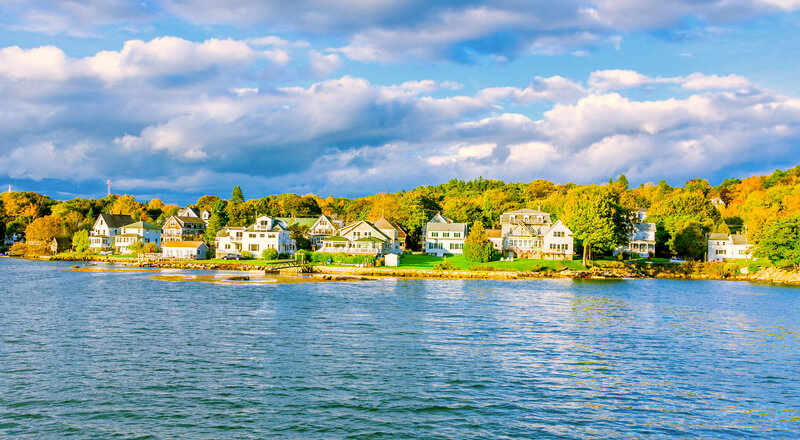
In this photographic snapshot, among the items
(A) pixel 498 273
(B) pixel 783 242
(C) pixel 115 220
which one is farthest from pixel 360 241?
(C) pixel 115 220

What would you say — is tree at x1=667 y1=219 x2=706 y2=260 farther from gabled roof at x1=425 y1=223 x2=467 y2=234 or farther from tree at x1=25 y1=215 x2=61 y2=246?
tree at x1=25 y1=215 x2=61 y2=246

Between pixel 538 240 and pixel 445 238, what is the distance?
665 inches

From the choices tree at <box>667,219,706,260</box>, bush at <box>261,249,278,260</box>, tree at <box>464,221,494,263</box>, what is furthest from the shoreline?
tree at <box>667,219,706,260</box>

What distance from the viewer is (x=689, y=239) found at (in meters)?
104

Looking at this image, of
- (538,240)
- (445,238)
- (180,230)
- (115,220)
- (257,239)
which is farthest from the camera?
(115,220)

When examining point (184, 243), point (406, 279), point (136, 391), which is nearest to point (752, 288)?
point (406, 279)

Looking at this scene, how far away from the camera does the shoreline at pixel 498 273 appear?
77688 mm

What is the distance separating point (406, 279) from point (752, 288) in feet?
145

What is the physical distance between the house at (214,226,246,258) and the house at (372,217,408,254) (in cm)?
2533

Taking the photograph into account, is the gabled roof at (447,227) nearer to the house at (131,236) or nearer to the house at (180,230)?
the house at (180,230)

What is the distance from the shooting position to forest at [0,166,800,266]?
3509 inches

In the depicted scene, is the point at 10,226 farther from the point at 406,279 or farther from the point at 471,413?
the point at 471,413

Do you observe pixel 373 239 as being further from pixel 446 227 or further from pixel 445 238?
pixel 446 227

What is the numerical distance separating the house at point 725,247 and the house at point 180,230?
347 ft
